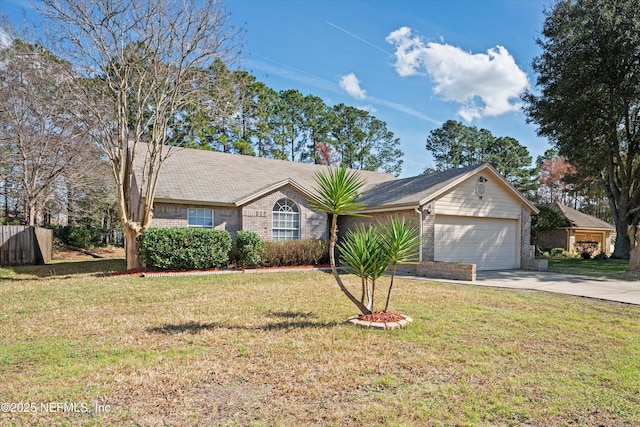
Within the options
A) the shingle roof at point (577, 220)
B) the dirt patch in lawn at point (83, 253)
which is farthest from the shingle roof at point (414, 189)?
the dirt patch in lawn at point (83, 253)

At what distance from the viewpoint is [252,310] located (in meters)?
7.66

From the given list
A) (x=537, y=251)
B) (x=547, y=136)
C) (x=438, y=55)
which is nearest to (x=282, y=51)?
(x=438, y=55)

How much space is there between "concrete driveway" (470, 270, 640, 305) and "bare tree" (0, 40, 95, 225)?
1828 cm

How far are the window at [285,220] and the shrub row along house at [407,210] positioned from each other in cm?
4

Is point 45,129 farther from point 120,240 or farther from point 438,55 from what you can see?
point 438,55

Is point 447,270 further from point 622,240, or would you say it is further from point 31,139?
point 31,139

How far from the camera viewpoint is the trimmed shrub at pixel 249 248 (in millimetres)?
14820

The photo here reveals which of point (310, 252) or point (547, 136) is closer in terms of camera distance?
point (310, 252)

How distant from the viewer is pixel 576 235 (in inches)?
1172

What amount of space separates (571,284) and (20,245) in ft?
71.8

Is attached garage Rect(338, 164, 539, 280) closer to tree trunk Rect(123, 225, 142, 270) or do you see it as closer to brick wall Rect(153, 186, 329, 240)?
brick wall Rect(153, 186, 329, 240)

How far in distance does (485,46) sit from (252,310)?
1793cm

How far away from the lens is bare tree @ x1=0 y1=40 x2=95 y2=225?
59.6ft

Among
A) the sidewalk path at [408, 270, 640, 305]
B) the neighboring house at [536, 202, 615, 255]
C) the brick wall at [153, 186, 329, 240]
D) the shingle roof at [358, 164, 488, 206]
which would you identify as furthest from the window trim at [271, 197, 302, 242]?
the neighboring house at [536, 202, 615, 255]
